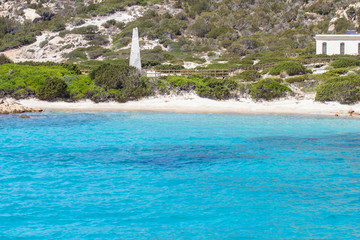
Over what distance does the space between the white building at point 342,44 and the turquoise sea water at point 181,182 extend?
30.2 meters

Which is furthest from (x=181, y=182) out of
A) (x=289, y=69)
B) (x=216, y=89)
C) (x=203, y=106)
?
(x=289, y=69)

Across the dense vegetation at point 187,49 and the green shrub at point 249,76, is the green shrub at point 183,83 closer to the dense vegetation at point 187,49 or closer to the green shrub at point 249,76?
the dense vegetation at point 187,49

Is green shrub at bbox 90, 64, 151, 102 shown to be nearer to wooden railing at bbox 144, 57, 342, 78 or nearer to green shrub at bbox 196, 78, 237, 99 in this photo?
wooden railing at bbox 144, 57, 342, 78

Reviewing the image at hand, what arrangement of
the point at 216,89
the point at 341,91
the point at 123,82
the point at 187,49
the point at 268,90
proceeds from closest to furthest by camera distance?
the point at 341,91 → the point at 268,90 → the point at 216,89 → the point at 123,82 → the point at 187,49

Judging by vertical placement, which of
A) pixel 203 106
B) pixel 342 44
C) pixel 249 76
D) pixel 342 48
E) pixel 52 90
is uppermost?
pixel 342 44

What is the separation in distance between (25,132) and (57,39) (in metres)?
54.1

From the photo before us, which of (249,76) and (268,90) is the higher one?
(249,76)

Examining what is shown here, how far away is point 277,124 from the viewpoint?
22641 millimetres

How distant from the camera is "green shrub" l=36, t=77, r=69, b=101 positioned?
3163 centimetres

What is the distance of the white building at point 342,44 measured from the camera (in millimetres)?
48938

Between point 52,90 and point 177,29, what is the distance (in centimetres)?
4357

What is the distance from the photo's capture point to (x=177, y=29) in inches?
2847

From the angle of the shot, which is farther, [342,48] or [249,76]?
[342,48]

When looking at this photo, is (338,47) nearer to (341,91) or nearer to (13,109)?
(341,91)
